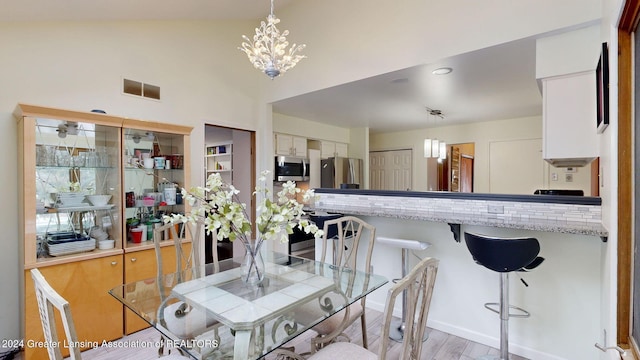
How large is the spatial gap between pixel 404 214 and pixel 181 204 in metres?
2.23

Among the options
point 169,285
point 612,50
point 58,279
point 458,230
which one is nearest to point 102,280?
point 58,279

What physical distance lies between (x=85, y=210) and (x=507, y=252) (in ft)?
10.5

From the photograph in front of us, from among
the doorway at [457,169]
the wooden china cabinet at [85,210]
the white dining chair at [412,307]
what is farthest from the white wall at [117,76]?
the doorway at [457,169]

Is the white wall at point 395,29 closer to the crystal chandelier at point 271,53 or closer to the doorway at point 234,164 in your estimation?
the doorway at point 234,164

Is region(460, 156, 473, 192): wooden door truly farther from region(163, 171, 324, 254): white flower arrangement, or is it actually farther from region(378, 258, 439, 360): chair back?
region(378, 258, 439, 360): chair back

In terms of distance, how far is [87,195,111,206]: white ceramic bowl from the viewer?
254 centimetres

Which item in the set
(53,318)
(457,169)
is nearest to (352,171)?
(457,169)

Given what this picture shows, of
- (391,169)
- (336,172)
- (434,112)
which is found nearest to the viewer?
(434,112)

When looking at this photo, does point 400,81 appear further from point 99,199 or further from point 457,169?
point 457,169

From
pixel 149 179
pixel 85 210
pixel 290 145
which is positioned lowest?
pixel 85 210

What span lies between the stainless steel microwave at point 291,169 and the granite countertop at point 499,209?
1676 mm

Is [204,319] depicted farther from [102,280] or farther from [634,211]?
[634,211]

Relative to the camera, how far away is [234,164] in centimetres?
478

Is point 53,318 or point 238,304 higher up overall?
point 53,318
